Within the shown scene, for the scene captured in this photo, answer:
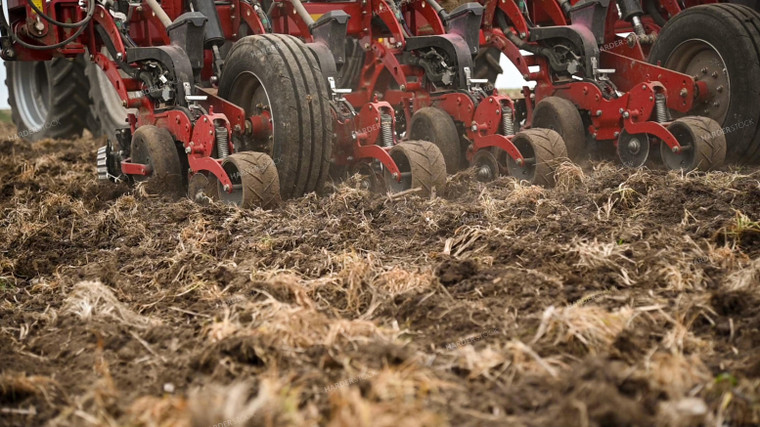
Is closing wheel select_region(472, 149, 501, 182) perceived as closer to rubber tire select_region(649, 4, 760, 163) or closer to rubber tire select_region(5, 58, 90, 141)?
rubber tire select_region(649, 4, 760, 163)

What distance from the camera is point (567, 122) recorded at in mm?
7480

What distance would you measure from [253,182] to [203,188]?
0.57 meters

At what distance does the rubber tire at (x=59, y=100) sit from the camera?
9.86m

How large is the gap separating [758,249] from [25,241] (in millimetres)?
4056

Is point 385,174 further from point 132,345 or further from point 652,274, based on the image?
point 132,345

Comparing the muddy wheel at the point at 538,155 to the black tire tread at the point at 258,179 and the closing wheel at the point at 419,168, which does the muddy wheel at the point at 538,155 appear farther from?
the black tire tread at the point at 258,179

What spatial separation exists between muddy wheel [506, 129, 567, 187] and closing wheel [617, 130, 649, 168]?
2.03 ft

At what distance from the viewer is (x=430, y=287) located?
12.3 feet

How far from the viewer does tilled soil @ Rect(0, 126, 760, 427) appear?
250cm

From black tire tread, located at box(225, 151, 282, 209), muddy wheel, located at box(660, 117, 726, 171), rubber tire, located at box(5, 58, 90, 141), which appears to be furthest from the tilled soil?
rubber tire, located at box(5, 58, 90, 141)

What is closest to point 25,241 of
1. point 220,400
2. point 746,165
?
point 220,400

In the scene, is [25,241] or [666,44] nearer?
[25,241]

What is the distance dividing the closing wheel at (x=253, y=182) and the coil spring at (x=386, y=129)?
128cm

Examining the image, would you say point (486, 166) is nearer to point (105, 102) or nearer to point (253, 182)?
point (253, 182)
